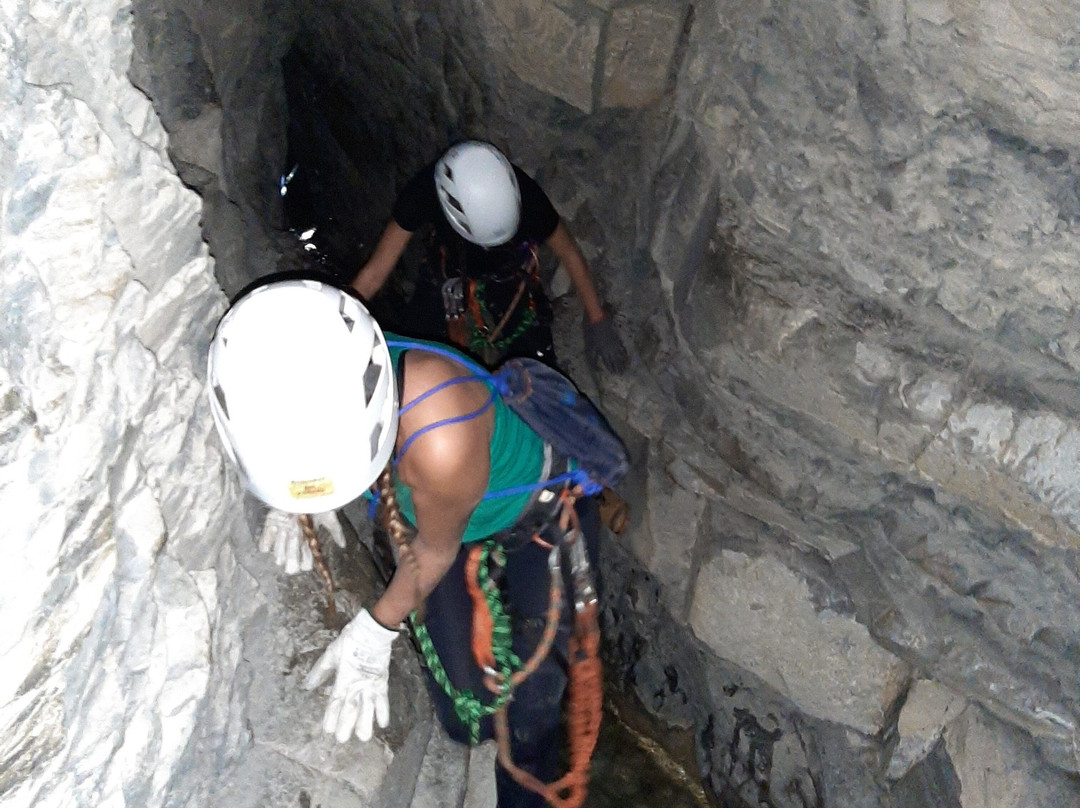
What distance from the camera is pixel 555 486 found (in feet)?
8.28

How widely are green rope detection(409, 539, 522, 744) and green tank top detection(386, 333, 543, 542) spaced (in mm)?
79

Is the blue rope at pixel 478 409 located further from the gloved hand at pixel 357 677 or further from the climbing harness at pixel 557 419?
the gloved hand at pixel 357 677

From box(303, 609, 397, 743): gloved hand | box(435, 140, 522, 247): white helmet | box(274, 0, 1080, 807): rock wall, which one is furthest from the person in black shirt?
box(303, 609, 397, 743): gloved hand

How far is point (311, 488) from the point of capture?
1.86 metres

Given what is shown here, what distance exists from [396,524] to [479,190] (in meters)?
1.26

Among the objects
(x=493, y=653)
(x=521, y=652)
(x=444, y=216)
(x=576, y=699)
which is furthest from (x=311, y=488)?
(x=444, y=216)

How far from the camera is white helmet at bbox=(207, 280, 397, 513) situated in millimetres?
1718

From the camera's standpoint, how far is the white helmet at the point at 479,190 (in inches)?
117

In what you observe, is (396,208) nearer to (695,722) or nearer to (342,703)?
(342,703)

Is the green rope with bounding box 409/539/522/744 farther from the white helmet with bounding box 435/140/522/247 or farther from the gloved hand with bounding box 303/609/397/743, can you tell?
the white helmet with bounding box 435/140/522/247

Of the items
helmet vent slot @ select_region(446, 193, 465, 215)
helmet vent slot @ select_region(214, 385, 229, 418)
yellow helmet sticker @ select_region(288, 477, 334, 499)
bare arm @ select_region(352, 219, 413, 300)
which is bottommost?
bare arm @ select_region(352, 219, 413, 300)

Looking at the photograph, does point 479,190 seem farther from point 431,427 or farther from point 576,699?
point 576,699

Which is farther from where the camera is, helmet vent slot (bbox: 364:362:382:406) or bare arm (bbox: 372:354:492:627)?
bare arm (bbox: 372:354:492:627)

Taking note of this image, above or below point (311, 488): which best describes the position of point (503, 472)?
below
